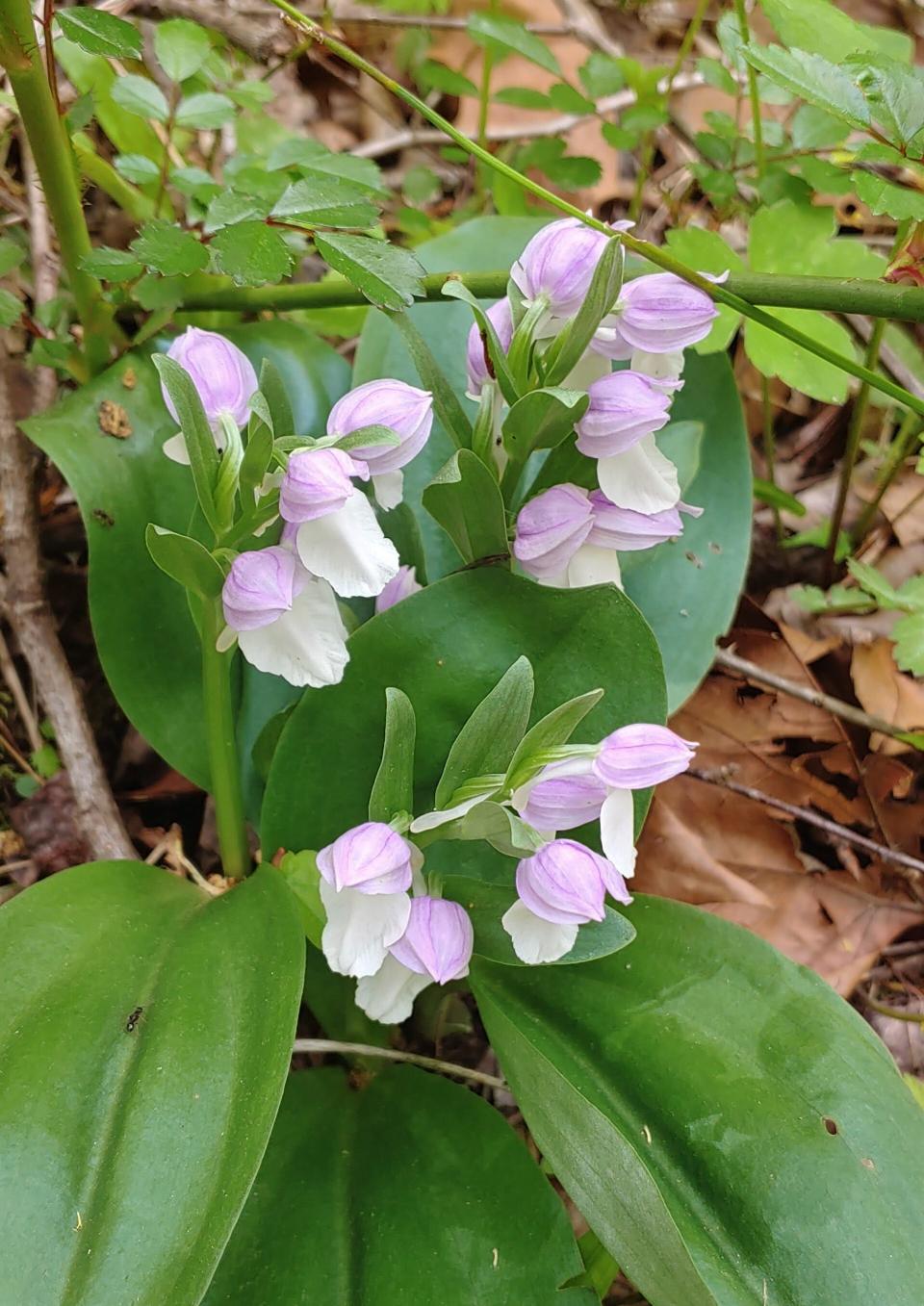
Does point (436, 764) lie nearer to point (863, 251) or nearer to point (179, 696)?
point (179, 696)

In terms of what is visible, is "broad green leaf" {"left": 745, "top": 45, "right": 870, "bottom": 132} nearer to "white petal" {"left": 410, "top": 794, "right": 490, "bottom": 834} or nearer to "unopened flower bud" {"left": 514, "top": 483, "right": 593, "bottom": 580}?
"unopened flower bud" {"left": 514, "top": 483, "right": 593, "bottom": 580}

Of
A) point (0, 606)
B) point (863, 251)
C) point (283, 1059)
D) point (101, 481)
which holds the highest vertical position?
point (863, 251)

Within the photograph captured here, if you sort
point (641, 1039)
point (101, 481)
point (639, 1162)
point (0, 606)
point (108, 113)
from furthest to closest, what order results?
point (108, 113) < point (0, 606) < point (101, 481) < point (641, 1039) < point (639, 1162)

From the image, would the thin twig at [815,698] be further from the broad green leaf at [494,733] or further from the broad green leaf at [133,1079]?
the broad green leaf at [133,1079]

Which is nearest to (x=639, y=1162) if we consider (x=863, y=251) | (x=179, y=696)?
(x=179, y=696)

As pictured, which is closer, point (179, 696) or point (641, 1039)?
point (641, 1039)

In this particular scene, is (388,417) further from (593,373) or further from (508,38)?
(508,38)

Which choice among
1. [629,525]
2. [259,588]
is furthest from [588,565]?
[259,588]
